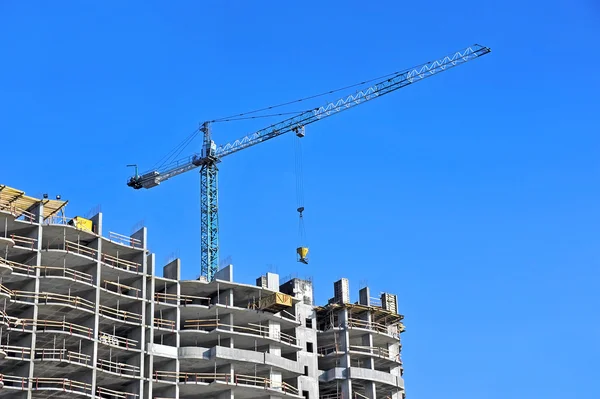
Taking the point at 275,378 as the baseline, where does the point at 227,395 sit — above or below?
below

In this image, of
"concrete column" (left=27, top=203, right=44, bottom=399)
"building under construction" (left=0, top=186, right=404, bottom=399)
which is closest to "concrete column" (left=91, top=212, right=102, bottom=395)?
"building under construction" (left=0, top=186, right=404, bottom=399)

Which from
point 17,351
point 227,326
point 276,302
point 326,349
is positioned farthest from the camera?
point 326,349

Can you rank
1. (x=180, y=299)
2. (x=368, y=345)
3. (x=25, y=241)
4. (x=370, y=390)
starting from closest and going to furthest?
1. (x=25, y=241)
2. (x=180, y=299)
3. (x=370, y=390)
4. (x=368, y=345)

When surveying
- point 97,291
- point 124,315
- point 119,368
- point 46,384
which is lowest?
point 46,384

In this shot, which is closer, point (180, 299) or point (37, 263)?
point (37, 263)

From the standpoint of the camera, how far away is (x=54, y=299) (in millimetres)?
112688

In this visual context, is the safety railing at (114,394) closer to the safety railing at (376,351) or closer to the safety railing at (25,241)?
the safety railing at (25,241)

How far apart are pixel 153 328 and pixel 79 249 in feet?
39.4

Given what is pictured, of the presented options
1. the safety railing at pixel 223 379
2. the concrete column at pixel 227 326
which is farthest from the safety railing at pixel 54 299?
the concrete column at pixel 227 326

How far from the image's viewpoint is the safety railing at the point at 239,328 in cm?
12631

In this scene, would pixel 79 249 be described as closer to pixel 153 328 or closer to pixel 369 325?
pixel 153 328

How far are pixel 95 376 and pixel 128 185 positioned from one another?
60.8 m

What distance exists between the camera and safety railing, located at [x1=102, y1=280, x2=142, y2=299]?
120m

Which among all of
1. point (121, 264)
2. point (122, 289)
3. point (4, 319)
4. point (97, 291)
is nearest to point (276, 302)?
point (122, 289)
